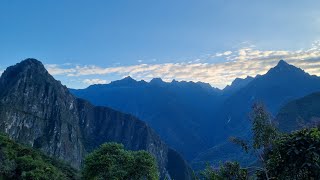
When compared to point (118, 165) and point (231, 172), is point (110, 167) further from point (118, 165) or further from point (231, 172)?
point (231, 172)

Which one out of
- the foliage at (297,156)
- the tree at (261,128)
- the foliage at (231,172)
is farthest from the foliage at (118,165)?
Answer: the tree at (261,128)

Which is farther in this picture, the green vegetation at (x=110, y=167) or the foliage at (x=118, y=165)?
the green vegetation at (x=110, y=167)

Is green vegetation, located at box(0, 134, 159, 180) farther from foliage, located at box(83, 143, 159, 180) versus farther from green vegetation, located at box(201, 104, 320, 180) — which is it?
green vegetation, located at box(201, 104, 320, 180)

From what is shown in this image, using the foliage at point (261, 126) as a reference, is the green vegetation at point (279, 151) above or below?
below

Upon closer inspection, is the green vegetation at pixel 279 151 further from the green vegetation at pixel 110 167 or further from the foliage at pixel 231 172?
the green vegetation at pixel 110 167

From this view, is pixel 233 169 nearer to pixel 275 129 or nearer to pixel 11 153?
pixel 275 129

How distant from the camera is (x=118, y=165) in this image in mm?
80250

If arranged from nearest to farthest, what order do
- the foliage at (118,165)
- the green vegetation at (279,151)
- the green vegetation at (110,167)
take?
the green vegetation at (279,151) < the foliage at (118,165) < the green vegetation at (110,167)

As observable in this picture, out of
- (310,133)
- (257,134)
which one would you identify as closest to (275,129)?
(257,134)

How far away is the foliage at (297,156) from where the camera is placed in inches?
1125

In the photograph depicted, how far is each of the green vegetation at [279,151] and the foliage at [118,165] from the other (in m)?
45.0

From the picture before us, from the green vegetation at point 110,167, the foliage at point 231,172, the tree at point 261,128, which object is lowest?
the green vegetation at point 110,167

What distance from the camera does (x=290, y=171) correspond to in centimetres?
3009

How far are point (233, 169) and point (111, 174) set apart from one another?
1909 inches
